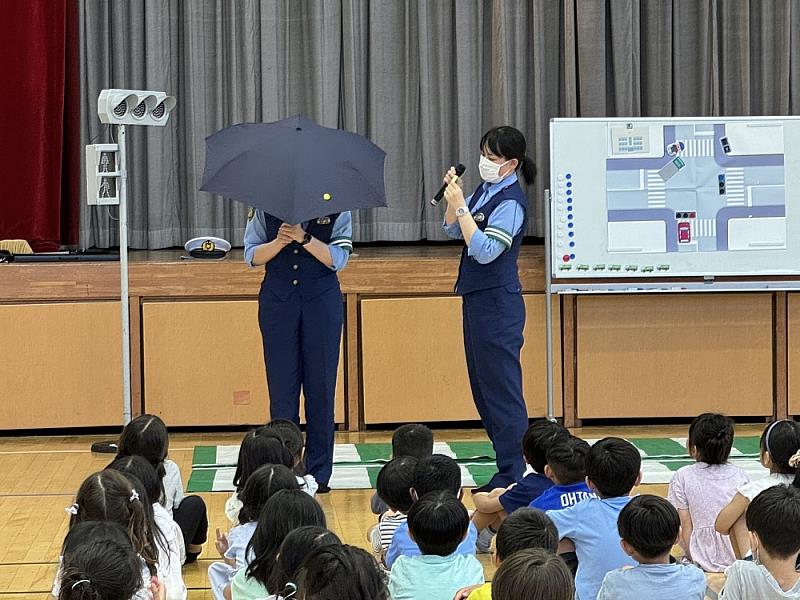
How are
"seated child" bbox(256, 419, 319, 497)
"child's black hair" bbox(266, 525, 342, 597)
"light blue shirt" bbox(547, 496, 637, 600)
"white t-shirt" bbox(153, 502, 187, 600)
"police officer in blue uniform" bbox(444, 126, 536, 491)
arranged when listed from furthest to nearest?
"police officer in blue uniform" bbox(444, 126, 536, 491)
"seated child" bbox(256, 419, 319, 497)
"light blue shirt" bbox(547, 496, 637, 600)
"white t-shirt" bbox(153, 502, 187, 600)
"child's black hair" bbox(266, 525, 342, 597)

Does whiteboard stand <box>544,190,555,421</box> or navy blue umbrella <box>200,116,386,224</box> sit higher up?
navy blue umbrella <box>200,116,386,224</box>

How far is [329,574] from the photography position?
2.12 metres

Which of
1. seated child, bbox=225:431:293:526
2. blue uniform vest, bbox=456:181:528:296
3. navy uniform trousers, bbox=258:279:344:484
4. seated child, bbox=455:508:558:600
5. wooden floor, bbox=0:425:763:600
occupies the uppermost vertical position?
blue uniform vest, bbox=456:181:528:296

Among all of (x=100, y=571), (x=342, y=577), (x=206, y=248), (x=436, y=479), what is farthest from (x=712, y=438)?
(x=206, y=248)

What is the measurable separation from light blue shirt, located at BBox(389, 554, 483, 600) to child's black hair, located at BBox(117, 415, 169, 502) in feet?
3.80

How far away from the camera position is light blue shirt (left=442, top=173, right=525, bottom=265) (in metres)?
4.46

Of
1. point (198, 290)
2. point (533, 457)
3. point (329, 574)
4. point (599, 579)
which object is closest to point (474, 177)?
point (198, 290)

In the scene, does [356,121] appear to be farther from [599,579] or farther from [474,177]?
[599,579]

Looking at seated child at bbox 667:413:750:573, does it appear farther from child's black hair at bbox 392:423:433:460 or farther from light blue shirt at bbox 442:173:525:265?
light blue shirt at bbox 442:173:525:265

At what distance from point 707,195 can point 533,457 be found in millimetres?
3086

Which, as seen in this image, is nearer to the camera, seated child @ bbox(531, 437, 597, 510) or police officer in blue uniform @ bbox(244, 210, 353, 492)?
seated child @ bbox(531, 437, 597, 510)

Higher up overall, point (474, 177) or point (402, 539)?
point (474, 177)

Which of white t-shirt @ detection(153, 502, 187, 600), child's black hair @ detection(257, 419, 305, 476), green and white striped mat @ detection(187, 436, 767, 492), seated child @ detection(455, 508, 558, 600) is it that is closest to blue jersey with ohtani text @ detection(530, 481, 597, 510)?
seated child @ detection(455, 508, 558, 600)

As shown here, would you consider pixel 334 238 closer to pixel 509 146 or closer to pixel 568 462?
pixel 509 146
